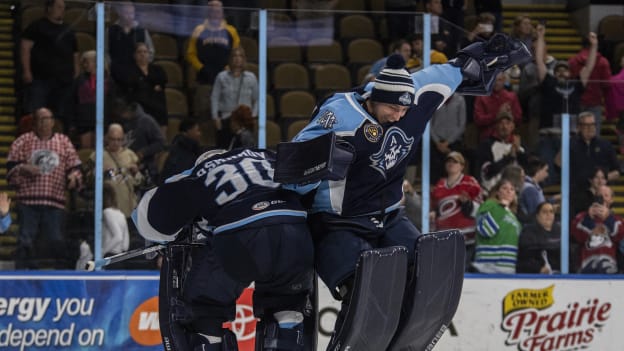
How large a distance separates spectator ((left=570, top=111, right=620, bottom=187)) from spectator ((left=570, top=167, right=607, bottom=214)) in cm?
2

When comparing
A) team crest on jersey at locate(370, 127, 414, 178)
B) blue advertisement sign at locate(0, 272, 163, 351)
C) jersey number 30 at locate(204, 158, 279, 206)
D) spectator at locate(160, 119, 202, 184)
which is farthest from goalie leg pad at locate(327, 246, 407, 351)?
spectator at locate(160, 119, 202, 184)

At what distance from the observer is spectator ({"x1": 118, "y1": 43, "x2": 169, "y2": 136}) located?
7668 millimetres

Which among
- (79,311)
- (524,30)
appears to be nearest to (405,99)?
(79,311)

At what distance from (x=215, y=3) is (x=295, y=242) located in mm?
3288

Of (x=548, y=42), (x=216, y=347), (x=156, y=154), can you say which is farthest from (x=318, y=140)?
(x=548, y=42)

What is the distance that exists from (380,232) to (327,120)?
A: 0.56 meters

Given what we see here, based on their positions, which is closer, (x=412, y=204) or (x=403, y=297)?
(x=403, y=297)

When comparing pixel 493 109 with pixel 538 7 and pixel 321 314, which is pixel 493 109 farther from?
pixel 538 7

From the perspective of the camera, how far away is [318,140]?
5.15 metres

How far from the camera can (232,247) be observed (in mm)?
5230

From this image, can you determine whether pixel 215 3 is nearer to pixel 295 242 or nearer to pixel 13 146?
pixel 13 146

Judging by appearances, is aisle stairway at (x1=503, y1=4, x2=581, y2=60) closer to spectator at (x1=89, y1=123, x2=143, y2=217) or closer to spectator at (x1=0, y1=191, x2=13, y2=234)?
spectator at (x1=89, y1=123, x2=143, y2=217)

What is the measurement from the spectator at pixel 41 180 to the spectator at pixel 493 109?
8.15ft

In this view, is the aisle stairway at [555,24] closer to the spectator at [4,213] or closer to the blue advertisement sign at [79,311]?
the blue advertisement sign at [79,311]
